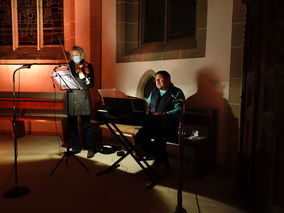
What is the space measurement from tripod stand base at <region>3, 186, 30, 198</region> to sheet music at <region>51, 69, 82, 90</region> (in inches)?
58.7

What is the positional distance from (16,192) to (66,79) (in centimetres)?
159

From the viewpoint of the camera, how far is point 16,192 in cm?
288

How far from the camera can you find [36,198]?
9.11 ft

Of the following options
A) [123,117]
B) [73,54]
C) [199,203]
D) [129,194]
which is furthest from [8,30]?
[199,203]

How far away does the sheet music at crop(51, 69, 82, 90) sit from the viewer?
3.37m

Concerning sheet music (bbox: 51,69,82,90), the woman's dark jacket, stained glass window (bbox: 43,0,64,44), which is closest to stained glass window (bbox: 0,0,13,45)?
stained glass window (bbox: 43,0,64,44)

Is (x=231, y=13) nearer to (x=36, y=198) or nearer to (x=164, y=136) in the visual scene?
(x=164, y=136)

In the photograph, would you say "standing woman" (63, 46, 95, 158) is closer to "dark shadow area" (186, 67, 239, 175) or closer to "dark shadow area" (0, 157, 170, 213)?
"dark shadow area" (0, 157, 170, 213)

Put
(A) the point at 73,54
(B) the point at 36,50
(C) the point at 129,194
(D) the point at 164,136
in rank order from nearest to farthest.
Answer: (C) the point at 129,194
(D) the point at 164,136
(A) the point at 73,54
(B) the point at 36,50

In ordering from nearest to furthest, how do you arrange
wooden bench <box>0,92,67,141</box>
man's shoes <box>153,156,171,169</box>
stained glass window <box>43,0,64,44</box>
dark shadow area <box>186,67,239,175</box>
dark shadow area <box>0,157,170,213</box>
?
dark shadow area <box>0,157,170,213</box>, man's shoes <box>153,156,171,169</box>, dark shadow area <box>186,67,239,175</box>, wooden bench <box>0,92,67,141</box>, stained glass window <box>43,0,64,44</box>

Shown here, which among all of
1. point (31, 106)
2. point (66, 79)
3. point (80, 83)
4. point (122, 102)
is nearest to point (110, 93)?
point (122, 102)

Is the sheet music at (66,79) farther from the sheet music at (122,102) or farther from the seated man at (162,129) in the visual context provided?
the seated man at (162,129)

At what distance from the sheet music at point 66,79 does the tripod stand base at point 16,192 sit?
58.7 inches

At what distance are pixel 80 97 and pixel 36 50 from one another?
3.30 metres
